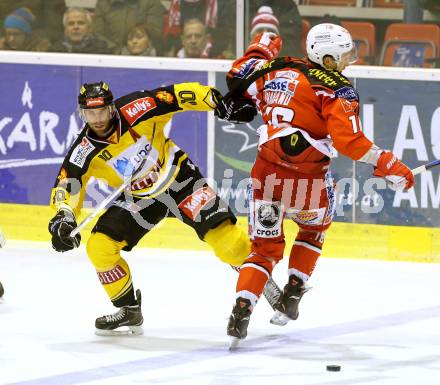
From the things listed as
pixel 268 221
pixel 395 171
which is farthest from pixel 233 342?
pixel 395 171

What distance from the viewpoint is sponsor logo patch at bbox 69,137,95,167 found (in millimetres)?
5555

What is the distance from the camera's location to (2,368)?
5121 mm

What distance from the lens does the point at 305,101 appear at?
5332mm

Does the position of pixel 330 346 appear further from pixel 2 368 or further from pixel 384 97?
pixel 384 97

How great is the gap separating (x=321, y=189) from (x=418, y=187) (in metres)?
1.85

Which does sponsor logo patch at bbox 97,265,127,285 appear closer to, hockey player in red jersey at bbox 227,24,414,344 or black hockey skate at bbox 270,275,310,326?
hockey player in red jersey at bbox 227,24,414,344

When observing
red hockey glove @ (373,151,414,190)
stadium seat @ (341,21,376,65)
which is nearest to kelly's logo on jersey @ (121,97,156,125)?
red hockey glove @ (373,151,414,190)

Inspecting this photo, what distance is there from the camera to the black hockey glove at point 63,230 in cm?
539

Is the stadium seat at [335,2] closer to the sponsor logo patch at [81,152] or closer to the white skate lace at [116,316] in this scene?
the sponsor logo patch at [81,152]

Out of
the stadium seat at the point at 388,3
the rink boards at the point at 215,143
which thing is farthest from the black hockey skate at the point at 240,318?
the stadium seat at the point at 388,3

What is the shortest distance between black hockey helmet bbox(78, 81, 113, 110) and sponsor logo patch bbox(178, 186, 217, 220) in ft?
1.84

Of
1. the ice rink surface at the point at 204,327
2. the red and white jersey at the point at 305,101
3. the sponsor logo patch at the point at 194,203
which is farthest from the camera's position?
the sponsor logo patch at the point at 194,203

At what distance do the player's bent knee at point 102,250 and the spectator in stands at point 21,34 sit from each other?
2621 mm

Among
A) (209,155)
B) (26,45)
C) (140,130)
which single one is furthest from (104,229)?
(26,45)
